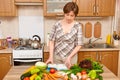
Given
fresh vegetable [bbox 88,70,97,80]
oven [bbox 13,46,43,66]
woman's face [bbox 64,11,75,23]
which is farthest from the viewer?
oven [bbox 13,46,43,66]

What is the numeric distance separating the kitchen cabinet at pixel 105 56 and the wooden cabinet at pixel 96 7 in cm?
65

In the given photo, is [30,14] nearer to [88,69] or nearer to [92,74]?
[88,69]

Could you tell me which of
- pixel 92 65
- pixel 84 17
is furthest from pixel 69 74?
pixel 84 17

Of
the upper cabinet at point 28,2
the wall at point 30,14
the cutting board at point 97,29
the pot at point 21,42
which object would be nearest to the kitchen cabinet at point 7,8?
the upper cabinet at point 28,2

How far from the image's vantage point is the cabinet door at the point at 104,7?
320 centimetres

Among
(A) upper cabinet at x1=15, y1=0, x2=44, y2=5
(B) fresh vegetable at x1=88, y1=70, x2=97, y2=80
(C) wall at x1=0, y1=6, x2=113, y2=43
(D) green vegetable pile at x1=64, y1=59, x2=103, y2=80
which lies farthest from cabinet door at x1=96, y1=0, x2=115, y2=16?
(B) fresh vegetable at x1=88, y1=70, x2=97, y2=80

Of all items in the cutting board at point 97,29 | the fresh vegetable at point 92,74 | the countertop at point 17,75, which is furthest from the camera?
the cutting board at point 97,29

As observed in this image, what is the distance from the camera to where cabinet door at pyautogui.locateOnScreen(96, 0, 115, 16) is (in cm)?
320

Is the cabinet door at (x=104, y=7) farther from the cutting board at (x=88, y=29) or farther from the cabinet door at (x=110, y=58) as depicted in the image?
the cabinet door at (x=110, y=58)

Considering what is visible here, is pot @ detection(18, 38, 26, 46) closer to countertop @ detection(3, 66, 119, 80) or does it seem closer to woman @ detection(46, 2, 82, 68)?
woman @ detection(46, 2, 82, 68)

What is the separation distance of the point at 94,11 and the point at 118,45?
0.72 metres

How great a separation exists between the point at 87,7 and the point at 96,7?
149mm

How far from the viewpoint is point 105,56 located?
3.18 m

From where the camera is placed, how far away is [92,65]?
1.72 meters
